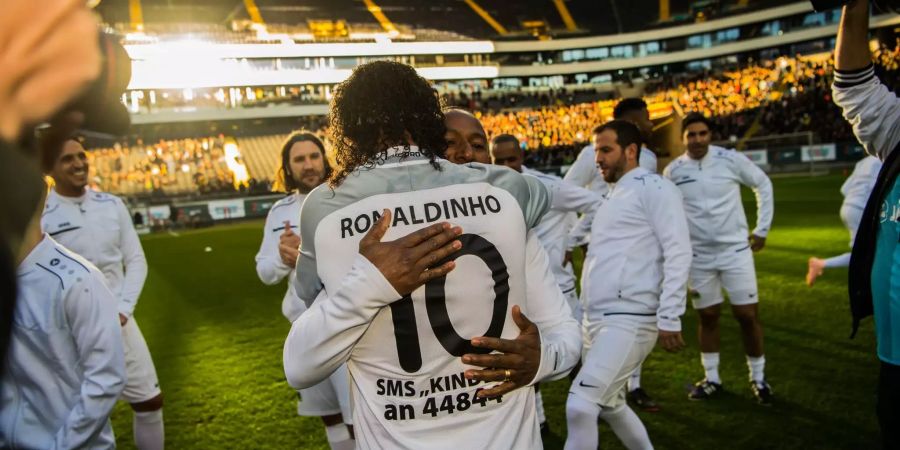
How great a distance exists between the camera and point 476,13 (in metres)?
62.7

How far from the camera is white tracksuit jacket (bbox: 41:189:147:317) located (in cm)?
472

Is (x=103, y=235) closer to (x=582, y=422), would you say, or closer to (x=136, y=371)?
(x=136, y=371)

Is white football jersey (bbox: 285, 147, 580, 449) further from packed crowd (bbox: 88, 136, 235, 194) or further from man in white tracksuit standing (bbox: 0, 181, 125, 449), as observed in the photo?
packed crowd (bbox: 88, 136, 235, 194)

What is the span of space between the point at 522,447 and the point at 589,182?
4999mm

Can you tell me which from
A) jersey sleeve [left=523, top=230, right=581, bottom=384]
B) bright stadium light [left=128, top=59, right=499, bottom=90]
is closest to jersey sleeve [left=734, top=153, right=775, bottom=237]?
jersey sleeve [left=523, top=230, right=581, bottom=384]

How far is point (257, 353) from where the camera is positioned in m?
8.23

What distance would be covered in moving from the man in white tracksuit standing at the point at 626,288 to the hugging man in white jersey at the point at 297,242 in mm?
1608

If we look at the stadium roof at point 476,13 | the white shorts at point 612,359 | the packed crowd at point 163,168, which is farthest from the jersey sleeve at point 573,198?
the stadium roof at point 476,13

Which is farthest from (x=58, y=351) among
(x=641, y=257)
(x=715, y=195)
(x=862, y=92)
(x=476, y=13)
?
(x=476, y=13)

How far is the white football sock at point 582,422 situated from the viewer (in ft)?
12.3

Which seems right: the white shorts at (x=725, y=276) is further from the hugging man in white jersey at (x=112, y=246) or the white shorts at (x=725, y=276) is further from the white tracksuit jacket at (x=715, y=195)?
the hugging man in white jersey at (x=112, y=246)

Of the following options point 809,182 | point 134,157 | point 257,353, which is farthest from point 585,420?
point 134,157

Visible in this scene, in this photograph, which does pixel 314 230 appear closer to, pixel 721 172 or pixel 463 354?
pixel 463 354

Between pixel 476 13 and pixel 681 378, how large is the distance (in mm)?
61181
